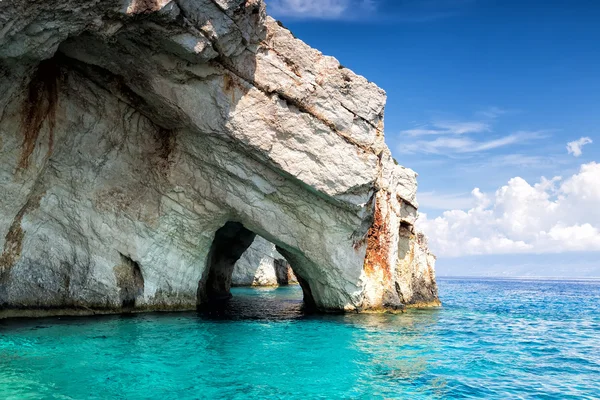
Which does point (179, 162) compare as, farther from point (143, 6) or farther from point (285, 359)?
point (285, 359)

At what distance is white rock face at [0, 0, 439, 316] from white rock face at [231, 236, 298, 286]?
1090 inches

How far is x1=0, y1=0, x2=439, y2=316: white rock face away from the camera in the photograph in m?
16.4

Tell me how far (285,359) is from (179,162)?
1063 cm

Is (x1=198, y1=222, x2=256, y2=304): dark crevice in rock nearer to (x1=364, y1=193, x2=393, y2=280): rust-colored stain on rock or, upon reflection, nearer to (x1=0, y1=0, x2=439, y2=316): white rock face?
(x1=0, y1=0, x2=439, y2=316): white rock face

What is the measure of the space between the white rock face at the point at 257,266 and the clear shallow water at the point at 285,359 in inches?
1154

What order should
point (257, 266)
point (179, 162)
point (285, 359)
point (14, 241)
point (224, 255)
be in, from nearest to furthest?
1. point (285, 359)
2. point (14, 241)
3. point (179, 162)
4. point (224, 255)
5. point (257, 266)

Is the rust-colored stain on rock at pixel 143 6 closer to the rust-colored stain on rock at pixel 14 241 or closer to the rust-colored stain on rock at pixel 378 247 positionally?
the rust-colored stain on rock at pixel 14 241

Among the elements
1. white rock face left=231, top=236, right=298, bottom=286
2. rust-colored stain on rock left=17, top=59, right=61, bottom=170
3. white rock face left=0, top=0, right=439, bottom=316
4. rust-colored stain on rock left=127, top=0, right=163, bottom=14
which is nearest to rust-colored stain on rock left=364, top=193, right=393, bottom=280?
white rock face left=0, top=0, right=439, bottom=316

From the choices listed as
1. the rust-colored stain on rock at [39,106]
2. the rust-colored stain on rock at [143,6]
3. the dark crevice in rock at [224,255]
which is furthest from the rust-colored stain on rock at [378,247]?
the rust-colored stain on rock at [39,106]

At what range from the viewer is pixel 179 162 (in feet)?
67.5

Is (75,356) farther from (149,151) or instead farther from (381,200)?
(381,200)

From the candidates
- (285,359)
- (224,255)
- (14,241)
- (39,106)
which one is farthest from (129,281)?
(224,255)

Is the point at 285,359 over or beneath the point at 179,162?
beneath

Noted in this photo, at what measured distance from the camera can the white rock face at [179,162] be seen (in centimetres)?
1636
